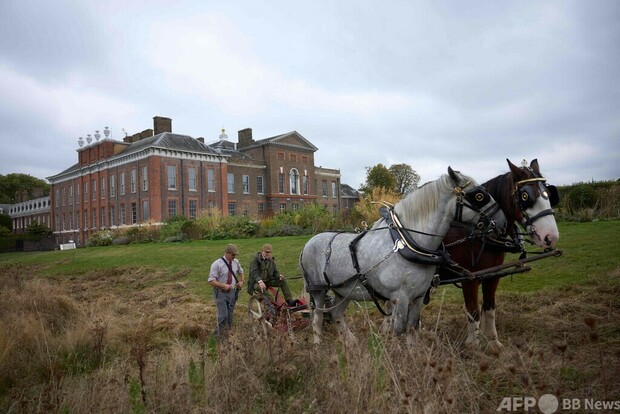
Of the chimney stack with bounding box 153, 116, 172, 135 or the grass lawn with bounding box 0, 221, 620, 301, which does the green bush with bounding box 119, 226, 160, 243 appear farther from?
the chimney stack with bounding box 153, 116, 172, 135

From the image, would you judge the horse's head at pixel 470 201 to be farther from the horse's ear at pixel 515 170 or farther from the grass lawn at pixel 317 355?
the grass lawn at pixel 317 355

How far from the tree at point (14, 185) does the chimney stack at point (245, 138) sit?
44.7 metres

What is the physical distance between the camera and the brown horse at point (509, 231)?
4531 mm

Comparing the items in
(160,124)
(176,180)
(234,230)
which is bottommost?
(234,230)

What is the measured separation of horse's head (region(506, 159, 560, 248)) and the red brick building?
106 feet

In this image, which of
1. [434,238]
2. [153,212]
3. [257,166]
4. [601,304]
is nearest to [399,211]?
[434,238]

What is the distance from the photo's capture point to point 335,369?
11.6ft

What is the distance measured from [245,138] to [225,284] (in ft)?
157

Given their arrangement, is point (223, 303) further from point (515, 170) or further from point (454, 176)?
point (515, 170)

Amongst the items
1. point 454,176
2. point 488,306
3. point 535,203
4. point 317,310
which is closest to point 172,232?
point 317,310

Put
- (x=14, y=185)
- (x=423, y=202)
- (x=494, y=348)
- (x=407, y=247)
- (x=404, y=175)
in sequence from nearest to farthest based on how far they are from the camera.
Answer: (x=494, y=348) → (x=407, y=247) → (x=423, y=202) → (x=404, y=175) → (x=14, y=185)

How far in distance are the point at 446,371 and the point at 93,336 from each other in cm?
542

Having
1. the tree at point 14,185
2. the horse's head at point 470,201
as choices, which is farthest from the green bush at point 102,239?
the tree at point 14,185

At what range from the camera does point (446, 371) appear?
9.71 feet
